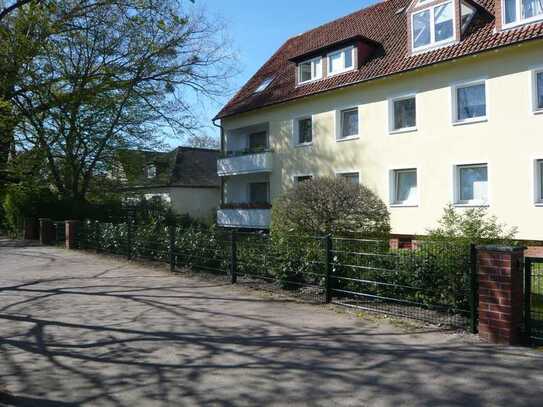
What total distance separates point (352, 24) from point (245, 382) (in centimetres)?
2267

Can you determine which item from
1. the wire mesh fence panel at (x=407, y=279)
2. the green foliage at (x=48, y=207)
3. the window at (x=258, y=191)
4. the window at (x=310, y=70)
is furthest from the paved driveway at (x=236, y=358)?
the window at (x=258, y=191)

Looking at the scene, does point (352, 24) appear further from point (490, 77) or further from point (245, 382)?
point (245, 382)

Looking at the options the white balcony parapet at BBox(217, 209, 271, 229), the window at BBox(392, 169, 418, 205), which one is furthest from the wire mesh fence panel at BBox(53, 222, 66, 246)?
the window at BBox(392, 169, 418, 205)

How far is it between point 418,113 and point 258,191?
1162cm

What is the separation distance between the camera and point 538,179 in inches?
596

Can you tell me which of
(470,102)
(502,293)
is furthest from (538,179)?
(502,293)

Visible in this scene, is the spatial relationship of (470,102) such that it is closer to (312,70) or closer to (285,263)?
(312,70)

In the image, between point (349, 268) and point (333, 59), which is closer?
point (349, 268)

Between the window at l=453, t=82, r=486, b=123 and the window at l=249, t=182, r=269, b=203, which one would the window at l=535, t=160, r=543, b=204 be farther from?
the window at l=249, t=182, r=269, b=203

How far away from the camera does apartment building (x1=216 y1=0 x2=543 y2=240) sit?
50.7ft

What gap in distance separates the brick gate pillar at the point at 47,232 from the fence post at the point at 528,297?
20.0m

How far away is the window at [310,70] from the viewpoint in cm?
2281

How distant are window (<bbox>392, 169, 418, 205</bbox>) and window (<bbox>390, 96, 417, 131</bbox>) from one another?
1696 mm

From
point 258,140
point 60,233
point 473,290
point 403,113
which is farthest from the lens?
point 258,140
